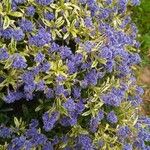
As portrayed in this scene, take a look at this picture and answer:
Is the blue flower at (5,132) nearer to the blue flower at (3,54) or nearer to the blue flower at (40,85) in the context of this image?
the blue flower at (40,85)

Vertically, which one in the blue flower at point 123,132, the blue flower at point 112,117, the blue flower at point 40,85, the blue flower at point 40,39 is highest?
the blue flower at point 40,39

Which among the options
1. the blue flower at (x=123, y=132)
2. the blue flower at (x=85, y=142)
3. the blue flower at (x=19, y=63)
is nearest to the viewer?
the blue flower at (x=19, y=63)

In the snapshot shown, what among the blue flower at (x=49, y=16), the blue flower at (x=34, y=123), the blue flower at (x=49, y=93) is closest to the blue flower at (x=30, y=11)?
the blue flower at (x=49, y=16)

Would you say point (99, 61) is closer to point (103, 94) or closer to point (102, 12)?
point (103, 94)

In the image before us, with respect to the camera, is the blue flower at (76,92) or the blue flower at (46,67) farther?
the blue flower at (76,92)

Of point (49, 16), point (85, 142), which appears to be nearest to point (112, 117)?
point (85, 142)

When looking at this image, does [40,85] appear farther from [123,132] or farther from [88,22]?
[123,132]

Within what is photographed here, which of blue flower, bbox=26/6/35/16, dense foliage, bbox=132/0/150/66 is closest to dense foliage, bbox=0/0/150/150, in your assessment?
blue flower, bbox=26/6/35/16

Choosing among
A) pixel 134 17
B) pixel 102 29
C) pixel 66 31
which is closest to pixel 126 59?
pixel 102 29
